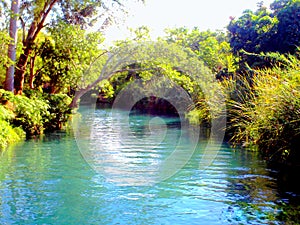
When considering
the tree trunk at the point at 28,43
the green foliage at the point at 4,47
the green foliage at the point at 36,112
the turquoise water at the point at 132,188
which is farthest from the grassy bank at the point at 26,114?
the turquoise water at the point at 132,188

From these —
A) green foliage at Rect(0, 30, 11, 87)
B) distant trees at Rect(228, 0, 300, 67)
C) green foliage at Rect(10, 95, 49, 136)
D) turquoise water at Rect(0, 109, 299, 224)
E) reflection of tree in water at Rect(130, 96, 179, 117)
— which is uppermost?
distant trees at Rect(228, 0, 300, 67)

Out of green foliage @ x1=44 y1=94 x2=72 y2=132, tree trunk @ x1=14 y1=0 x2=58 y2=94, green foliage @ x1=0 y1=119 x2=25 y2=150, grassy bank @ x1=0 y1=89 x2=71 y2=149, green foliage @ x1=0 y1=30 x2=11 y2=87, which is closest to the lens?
green foliage @ x1=0 y1=30 x2=11 y2=87

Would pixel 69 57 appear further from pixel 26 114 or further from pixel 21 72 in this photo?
pixel 26 114

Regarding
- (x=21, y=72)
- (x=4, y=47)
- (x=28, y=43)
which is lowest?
(x=21, y=72)

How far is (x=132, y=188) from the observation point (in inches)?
278

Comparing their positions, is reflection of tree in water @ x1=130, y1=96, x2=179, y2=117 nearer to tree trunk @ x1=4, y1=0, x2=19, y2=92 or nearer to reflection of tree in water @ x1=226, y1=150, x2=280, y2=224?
tree trunk @ x1=4, y1=0, x2=19, y2=92

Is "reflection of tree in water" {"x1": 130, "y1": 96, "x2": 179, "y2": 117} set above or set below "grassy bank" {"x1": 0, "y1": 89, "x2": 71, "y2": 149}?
above

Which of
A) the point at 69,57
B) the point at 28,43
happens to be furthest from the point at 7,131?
the point at 69,57

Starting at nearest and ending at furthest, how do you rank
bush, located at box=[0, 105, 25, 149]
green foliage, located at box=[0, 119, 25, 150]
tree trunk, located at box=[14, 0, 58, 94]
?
green foliage, located at box=[0, 119, 25, 150]
bush, located at box=[0, 105, 25, 149]
tree trunk, located at box=[14, 0, 58, 94]

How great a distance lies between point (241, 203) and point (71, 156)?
5.68 m

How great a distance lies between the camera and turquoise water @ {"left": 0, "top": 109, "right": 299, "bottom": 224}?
5.59 meters

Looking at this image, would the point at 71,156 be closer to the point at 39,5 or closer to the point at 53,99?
the point at 53,99

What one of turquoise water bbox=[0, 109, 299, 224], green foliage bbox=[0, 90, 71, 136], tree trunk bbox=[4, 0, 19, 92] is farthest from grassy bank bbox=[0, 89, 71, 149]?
turquoise water bbox=[0, 109, 299, 224]

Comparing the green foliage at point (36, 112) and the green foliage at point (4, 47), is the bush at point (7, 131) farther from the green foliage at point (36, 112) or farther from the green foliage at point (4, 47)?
the green foliage at point (4, 47)
